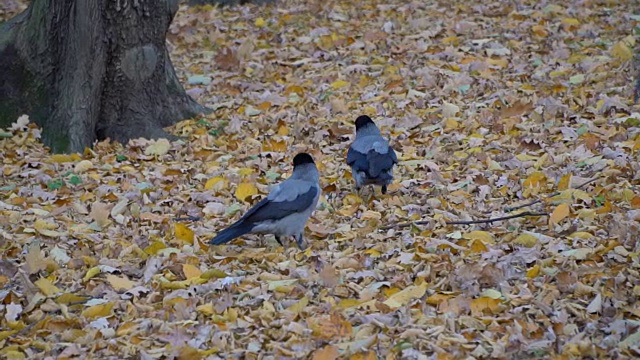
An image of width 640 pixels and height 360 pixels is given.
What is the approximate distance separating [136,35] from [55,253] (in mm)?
3604

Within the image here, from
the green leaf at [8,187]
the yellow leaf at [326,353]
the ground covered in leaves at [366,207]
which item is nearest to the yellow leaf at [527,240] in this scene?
the ground covered in leaves at [366,207]

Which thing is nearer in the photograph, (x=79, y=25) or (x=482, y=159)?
(x=482, y=159)

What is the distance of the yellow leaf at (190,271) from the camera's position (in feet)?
19.5

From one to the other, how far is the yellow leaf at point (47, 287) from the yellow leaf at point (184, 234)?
3.75 ft

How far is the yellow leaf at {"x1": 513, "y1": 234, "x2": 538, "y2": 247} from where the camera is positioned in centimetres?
609

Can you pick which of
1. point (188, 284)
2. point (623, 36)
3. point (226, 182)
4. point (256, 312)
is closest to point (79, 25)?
point (226, 182)

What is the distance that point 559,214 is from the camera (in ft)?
21.2

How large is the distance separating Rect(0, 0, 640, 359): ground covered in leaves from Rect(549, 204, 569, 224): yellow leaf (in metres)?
0.02

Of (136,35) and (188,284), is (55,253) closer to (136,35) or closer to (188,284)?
(188,284)

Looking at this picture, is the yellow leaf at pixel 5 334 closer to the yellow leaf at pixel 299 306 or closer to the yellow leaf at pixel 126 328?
the yellow leaf at pixel 126 328

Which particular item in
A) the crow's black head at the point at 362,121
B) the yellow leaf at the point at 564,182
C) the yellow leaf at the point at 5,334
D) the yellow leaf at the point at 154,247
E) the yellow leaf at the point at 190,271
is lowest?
the yellow leaf at the point at 5,334

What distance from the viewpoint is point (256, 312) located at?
5371 mm

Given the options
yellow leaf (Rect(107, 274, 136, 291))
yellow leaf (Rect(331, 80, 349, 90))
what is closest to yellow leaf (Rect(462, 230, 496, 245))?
yellow leaf (Rect(107, 274, 136, 291))

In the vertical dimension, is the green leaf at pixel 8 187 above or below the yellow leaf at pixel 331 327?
below
